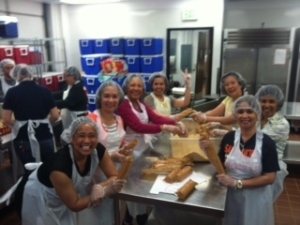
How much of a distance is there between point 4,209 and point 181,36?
4.05 m

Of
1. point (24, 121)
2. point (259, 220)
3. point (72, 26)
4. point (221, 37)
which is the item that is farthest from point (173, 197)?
point (72, 26)

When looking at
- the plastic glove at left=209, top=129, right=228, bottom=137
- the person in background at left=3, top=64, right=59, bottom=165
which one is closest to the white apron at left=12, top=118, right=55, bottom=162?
the person in background at left=3, top=64, right=59, bottom=165

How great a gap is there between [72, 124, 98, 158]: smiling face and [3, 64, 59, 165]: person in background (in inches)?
45.1

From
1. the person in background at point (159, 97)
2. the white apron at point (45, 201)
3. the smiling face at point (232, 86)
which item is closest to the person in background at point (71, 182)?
the white apron at point (45, 201)

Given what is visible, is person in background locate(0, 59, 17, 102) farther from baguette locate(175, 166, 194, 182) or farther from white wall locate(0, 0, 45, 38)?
baguette locate(175, 166, 194, 182)

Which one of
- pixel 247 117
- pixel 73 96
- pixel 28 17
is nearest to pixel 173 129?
pixel 247 117

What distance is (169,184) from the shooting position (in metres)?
1.46

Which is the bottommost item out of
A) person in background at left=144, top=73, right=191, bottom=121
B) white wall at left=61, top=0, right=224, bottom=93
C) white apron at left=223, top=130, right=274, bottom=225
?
white apron at left=223, top=130, right=274, bottom=225

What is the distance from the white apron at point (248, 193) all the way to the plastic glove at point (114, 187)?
1.96ft

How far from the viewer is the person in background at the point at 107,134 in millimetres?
1594

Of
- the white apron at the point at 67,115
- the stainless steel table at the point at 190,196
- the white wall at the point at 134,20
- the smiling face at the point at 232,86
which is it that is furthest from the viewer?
the white wall at the point at 134,20

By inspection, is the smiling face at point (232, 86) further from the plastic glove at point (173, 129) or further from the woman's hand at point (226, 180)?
the woman's hand at point (226, 180)

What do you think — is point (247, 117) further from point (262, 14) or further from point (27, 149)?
point (262, 14)

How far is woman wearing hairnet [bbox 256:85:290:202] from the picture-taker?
5.48ft
